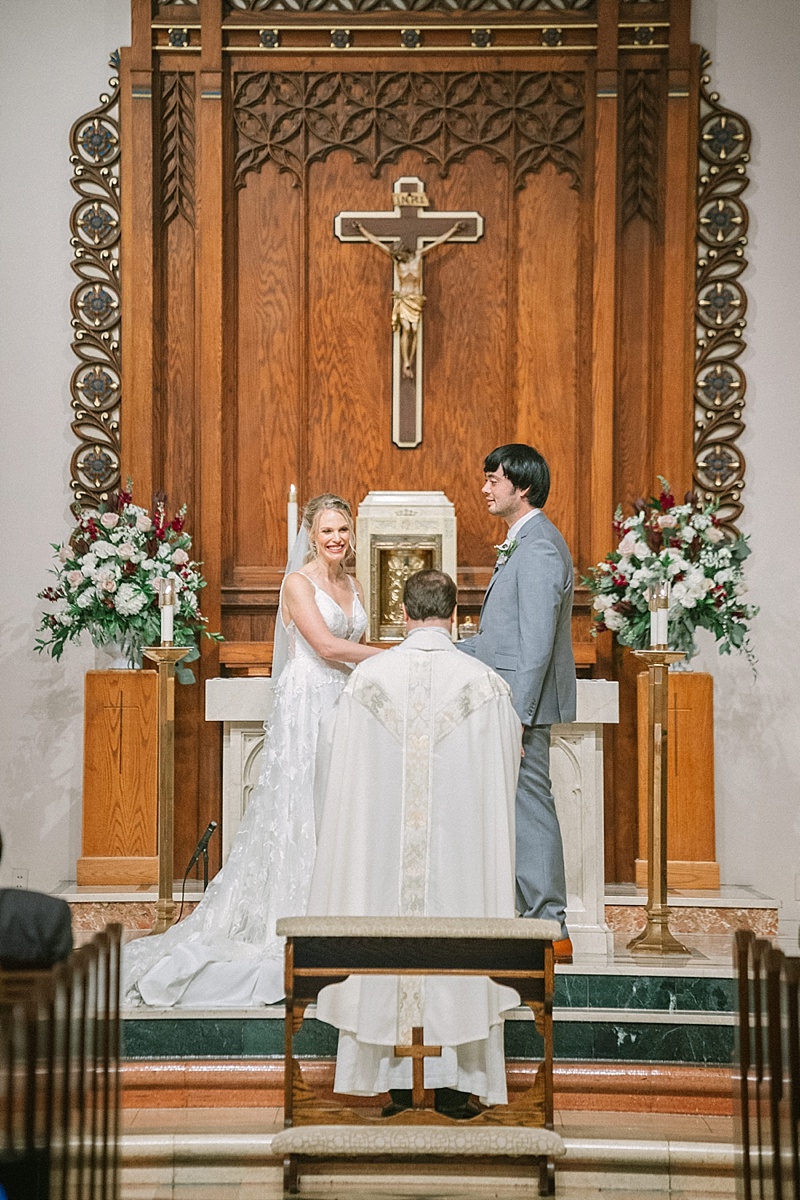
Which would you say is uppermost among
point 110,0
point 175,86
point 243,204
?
point 110,0

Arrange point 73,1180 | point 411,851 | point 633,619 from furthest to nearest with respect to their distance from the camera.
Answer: point 633,619
point 411,851
point 73,1180

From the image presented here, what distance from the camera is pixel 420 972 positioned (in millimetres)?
4141

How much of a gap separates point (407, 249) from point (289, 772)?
10.4 feet

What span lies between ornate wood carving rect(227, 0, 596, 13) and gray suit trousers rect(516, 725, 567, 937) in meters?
4.40

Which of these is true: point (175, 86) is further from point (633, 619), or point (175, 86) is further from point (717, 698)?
point (717, 698)

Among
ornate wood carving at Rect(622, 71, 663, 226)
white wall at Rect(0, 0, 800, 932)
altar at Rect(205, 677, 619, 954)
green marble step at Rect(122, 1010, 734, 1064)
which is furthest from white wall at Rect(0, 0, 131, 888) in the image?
green marble step at Rect(122, 1010, 734, 1064)

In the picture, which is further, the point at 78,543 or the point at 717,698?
the point at 717,698

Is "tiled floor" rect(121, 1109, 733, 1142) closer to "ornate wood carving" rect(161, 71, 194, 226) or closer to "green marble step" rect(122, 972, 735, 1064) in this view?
"green marble step" rect(122, 972, 735, 1064)

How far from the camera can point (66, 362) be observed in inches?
309

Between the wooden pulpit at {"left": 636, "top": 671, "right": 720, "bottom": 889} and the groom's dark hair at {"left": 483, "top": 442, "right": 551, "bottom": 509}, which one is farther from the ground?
the groom's dark hair at {"left": 483, "top": 442, "right": 551, "bottom": 509}

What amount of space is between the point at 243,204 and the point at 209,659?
254 cm

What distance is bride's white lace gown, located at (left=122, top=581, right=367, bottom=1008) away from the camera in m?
5.49

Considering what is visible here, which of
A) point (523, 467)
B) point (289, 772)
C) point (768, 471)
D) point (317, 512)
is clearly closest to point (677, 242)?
point (768, 471)

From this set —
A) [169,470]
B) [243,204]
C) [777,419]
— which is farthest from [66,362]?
[777,419]
